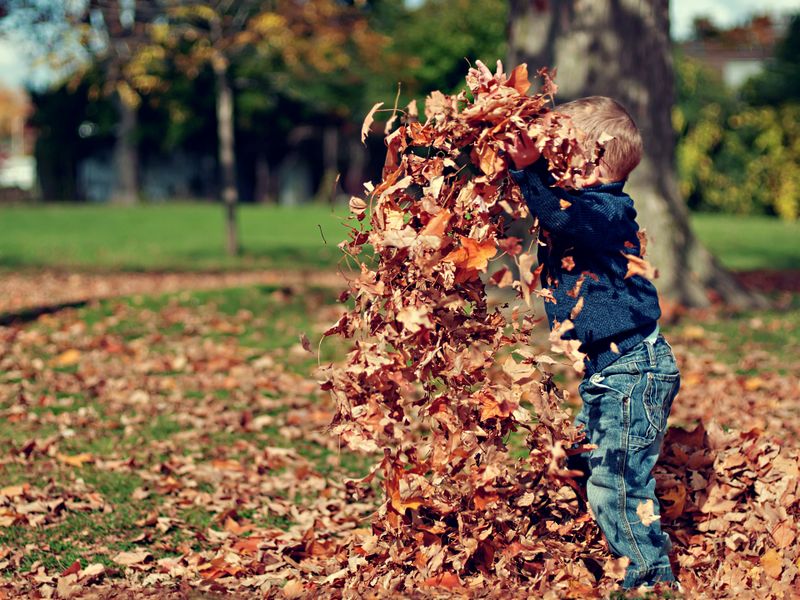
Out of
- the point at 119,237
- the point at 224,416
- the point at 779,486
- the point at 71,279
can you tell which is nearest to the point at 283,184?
the point at 119,237

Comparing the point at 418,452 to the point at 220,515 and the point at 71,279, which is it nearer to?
the point at 220,515

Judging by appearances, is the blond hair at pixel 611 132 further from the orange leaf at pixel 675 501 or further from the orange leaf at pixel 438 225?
the orange leaf at pixel 675 501

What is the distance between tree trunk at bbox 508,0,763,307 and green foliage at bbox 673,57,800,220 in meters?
21.4

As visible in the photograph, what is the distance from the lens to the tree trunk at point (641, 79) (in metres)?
8.89

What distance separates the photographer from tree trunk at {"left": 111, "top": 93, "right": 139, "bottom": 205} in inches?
1521

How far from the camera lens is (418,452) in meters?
3.46

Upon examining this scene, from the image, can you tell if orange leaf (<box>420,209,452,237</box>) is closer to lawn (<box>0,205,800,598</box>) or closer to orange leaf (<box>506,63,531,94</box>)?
orange leaf (<box>506,63,531,94</box>)

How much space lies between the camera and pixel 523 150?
3.20 metres

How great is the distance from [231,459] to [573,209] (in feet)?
10.2

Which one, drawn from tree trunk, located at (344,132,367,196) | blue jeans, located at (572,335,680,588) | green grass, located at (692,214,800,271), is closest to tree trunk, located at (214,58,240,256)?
green grass, located at (692,214,800,271)

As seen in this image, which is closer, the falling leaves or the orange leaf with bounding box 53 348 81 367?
the falling leaves

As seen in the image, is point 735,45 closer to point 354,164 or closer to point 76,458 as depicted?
point 354,164

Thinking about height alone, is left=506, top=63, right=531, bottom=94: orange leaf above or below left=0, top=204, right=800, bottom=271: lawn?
above

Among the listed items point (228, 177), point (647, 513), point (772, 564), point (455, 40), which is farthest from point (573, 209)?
point (455, 40)
